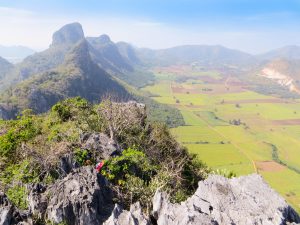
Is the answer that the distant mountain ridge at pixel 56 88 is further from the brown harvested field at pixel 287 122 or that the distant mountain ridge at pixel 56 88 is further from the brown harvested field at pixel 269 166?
the brown harvested field at pixel 287 122

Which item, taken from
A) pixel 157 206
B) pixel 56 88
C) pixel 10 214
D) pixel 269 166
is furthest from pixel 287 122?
pixel 10 214

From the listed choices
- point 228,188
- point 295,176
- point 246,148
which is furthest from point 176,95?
point 228,188

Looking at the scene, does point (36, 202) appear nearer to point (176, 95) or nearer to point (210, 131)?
point (210, 131)

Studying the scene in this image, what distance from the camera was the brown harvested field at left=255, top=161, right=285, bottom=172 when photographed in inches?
2999

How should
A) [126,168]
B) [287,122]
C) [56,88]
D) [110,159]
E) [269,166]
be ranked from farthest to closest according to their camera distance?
[287,122]
[56,88]
[269,166]
[110,159]
[126,168]

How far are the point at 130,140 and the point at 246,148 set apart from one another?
79187mm

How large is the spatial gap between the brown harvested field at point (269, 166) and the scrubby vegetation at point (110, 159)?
182 feet

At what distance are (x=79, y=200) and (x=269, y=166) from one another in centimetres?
7648

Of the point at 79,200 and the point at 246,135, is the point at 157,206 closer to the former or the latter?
the point at 79,200

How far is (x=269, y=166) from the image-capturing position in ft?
258

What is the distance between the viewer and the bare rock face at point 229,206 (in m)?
10.3

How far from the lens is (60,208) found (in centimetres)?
1102

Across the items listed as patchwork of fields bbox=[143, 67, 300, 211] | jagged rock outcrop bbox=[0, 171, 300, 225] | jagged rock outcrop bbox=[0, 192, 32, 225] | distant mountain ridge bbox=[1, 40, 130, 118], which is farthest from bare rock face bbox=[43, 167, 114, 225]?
distant mountain ridge bbox=[1, 40, 130, 118]

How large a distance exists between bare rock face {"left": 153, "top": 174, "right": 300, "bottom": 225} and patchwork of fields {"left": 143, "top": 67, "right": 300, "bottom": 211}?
2152 centimetres
